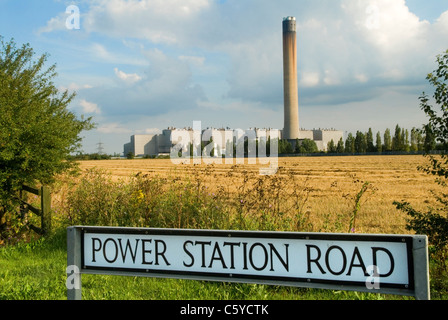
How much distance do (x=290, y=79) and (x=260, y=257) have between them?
93666mm

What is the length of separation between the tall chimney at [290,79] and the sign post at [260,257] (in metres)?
93.0

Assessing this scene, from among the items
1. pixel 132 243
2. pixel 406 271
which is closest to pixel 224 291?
pixel 132 243

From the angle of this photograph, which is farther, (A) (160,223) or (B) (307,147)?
(B) (307,147)

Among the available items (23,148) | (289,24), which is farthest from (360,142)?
(23,148)

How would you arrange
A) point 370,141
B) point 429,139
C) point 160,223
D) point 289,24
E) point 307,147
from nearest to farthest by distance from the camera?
point 429,139
point 160,223
point 289,24
point 307,147
point 370,141

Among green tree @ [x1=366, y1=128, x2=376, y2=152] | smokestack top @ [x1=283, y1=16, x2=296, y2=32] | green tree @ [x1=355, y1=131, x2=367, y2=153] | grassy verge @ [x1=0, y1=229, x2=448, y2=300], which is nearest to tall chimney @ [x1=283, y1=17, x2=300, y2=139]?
smokestack top @ [x1=283, y1=16, x2=296, y2=32]

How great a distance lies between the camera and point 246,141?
7606 centimetres

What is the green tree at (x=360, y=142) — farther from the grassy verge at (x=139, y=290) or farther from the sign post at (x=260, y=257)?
the sign post at (x=260, y=257)

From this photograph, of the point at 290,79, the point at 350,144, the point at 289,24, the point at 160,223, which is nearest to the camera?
the point at 160,223

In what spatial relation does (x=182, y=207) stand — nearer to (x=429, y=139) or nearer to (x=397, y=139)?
(x=429, y=139)

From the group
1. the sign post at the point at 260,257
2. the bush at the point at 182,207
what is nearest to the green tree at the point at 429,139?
the bush at the point at 182,207

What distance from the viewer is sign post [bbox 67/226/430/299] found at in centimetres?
199

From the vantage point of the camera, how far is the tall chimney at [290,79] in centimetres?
9306

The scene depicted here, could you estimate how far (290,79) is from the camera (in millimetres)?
92688
